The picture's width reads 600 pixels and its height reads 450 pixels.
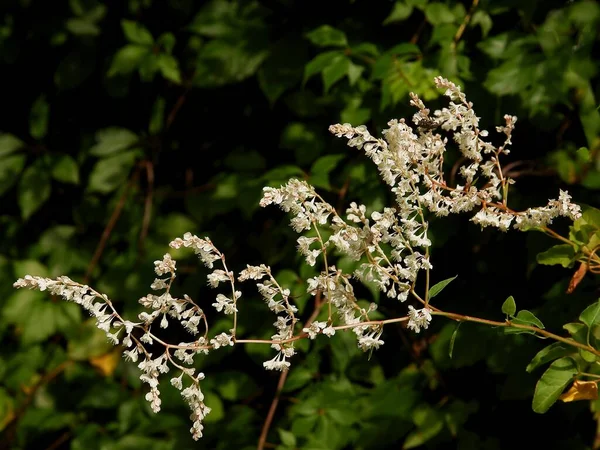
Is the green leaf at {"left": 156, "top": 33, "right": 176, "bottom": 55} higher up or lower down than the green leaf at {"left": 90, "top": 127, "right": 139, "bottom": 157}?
higher up

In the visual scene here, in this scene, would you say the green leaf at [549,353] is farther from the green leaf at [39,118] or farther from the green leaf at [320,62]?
the green leaf at [39,118]

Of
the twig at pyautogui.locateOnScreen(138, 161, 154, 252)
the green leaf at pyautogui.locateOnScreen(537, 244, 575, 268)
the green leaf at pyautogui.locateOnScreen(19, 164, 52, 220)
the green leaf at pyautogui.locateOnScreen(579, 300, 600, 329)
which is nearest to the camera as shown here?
the green leaf at pyautogui.locateOnScreen(579, 300, 600, 329)

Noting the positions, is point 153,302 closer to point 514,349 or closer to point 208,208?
point 514,349

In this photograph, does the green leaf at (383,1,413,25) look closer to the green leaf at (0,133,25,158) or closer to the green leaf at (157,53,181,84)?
the green leaf at (157,53,181,84)

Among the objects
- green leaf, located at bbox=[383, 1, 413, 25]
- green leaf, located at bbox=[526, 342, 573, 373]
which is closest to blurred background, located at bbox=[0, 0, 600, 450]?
green leaf, located at bbox=[383, 1, 413, 25]

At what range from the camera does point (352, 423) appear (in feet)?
5.75

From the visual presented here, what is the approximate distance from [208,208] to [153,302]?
114 cm

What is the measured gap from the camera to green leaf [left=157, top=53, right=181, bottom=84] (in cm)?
206

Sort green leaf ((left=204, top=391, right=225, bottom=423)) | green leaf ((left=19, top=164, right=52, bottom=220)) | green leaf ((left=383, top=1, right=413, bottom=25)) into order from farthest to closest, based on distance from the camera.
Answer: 1. green leaf ((left=19, top=164, right=52, bottom=220))
2. green leaf ((left=204, top=391, right=225, bottom=423))
3. green leaf ((left=383, top=1, right=413, bottom=25))

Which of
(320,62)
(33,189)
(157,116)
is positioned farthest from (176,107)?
(320,62)

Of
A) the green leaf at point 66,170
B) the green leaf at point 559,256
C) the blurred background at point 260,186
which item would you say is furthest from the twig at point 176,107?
the green leaf at point 559,256

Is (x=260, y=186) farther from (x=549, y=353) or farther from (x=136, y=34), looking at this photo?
(x=549, y=353)

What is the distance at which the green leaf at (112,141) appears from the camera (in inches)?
88.4

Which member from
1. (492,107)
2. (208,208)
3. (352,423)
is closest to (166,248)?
(208,208)
